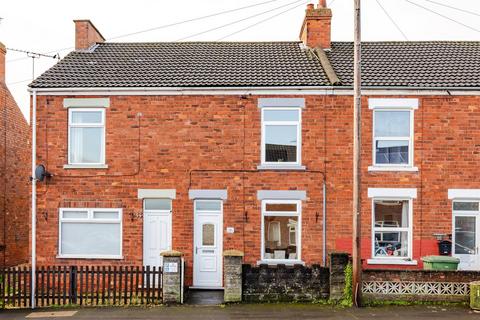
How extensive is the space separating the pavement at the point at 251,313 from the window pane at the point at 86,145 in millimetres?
4818

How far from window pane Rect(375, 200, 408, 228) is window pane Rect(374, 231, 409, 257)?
27 cm

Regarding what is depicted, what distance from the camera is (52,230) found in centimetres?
1594

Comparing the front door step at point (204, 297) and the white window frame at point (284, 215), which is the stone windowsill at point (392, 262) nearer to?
the white window frame at point (284, 215)

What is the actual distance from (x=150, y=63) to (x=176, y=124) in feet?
9.63

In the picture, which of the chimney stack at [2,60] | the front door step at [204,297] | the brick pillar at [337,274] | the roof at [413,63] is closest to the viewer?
the brick pillar at [337,274]

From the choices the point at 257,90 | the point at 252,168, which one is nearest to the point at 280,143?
the point at 252,168

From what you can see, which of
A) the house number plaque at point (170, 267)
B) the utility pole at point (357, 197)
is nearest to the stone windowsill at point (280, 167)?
the utility pole at point (357, 197)

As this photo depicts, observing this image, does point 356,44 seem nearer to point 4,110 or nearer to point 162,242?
point 162,242

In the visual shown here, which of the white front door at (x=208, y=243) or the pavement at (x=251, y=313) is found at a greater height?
the white front door at (x=208, y=243)

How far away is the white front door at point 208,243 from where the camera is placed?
15.8 m

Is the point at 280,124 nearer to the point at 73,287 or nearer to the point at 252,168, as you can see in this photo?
the point at 252,168

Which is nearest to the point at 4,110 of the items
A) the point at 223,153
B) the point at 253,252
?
the point at 223,153

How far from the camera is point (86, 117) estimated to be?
16281 mm

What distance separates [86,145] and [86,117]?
88 centimetres
